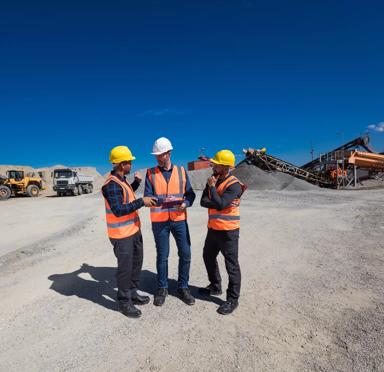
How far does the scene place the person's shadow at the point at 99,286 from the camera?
392 centimetres

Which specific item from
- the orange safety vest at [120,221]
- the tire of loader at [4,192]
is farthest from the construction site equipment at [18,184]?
the orange safety vest at [120,221]

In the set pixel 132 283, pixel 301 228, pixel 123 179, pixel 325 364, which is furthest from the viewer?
pixel 301 228

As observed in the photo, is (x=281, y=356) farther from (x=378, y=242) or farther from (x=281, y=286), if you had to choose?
(x=378, y=242)

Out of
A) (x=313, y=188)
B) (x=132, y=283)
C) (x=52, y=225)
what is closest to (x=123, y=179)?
(x=132, y=283)

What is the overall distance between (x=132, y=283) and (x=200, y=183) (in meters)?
22.7

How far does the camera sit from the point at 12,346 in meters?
2.89

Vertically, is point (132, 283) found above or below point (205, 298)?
above

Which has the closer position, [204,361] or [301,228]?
[204,361]

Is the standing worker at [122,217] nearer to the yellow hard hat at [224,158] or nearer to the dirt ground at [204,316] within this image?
the dirt ground at [204,316]

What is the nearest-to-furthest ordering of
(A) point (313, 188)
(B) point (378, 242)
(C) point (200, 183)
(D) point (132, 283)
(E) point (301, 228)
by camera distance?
(D) point (132, 283) → (B) point (378, 242) → (E) point (301, 228) → (A) point (313, 188) → (C) point (200, 183)

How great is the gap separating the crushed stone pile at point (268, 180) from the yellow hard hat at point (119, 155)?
60.9ft

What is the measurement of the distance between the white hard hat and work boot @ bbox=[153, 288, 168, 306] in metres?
1.73

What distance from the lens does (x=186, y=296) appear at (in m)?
3.74

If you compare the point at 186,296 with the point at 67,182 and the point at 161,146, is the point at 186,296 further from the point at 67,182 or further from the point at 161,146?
the point at 67,182
